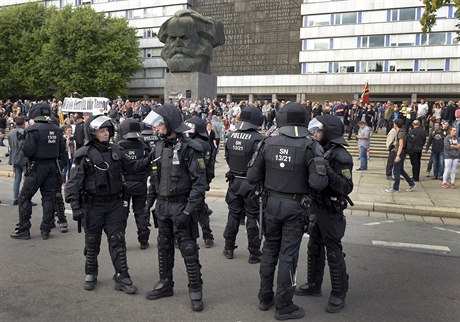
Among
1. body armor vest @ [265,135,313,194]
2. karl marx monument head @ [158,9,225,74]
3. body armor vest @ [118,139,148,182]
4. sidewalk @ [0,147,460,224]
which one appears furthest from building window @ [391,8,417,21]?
body armor vest @ [265,135,313,194]

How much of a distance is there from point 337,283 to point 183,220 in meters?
1.71

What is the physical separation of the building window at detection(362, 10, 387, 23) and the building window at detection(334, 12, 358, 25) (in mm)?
963

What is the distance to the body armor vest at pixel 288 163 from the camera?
395cm

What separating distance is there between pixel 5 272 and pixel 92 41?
140 ft

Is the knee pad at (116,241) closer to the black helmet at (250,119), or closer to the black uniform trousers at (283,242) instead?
the black uniform trousers at (283,242)

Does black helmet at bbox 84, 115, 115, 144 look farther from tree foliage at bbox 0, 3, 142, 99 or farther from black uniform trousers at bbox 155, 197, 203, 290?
tree foliage at bbox 0, 3, 142, 99

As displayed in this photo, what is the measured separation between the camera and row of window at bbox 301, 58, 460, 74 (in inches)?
1687

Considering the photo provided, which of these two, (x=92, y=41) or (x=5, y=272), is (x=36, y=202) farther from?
(x=92, y=41)

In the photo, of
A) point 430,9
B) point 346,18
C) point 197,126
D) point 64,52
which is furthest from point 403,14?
point 197,126

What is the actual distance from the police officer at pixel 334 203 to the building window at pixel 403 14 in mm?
45616

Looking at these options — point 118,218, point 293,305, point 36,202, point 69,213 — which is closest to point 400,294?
point 293,305

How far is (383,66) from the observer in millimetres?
45344

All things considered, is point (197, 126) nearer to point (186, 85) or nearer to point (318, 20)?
point (186, 85)

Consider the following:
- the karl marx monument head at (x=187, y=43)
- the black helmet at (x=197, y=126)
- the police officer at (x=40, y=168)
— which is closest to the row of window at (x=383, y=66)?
the karl marx monument head at (x=187, y=43)
